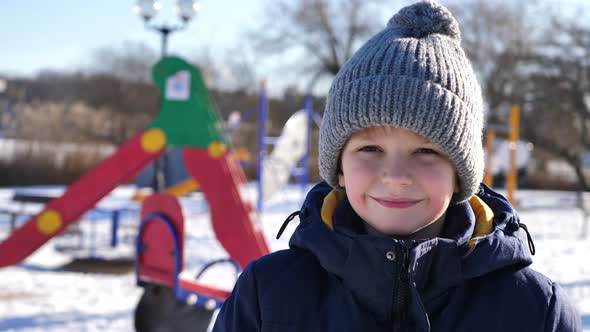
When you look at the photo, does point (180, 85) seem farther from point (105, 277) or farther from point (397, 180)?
point (397, 180)

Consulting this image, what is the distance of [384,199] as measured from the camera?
1181mm

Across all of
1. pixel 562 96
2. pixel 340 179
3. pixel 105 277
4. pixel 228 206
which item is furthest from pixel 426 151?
pixel 562 96

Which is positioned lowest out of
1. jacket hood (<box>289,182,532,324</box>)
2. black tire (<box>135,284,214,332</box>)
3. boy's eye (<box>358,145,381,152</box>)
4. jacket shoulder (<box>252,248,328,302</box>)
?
black tire (<box>135,284,214,332</box>)

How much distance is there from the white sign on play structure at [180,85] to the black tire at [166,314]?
1.24 meters

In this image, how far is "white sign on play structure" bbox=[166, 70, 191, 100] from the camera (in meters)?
4.10

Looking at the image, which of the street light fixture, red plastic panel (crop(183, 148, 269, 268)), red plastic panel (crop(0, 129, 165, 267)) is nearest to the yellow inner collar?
red plastic panel (crop(183, 148, 269, 268))

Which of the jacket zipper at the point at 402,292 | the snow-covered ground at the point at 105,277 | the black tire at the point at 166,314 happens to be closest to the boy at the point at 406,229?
the jacket zipper at the point at 402,292

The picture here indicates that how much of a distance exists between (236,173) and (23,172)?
42.4ft

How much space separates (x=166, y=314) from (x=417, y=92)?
2862 mm

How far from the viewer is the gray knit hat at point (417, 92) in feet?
3.97

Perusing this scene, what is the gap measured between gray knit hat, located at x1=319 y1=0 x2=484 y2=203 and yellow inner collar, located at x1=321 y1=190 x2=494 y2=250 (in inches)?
2.4

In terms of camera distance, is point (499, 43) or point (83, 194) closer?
point (83, 194)

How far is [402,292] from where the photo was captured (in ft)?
3.67

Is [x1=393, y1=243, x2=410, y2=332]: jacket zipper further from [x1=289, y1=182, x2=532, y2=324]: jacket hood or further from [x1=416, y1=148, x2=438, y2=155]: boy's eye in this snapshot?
[x1=416, y1=148, x2=438, y2=155]: boy's eye
